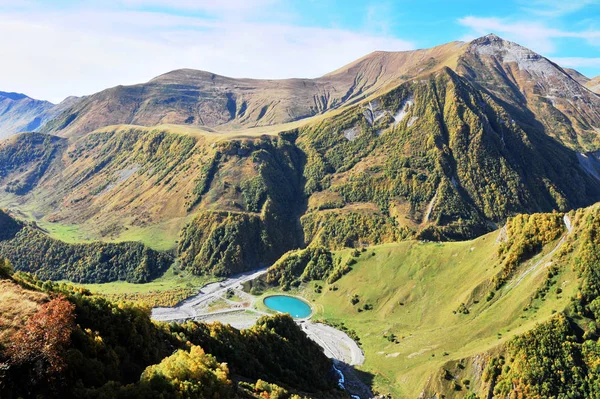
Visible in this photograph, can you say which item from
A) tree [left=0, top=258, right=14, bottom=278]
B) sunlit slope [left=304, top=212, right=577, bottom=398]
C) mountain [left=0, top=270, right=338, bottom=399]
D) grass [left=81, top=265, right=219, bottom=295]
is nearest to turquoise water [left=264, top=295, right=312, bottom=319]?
sunlit slope [left=304, top=212, right=577, bottom=398]

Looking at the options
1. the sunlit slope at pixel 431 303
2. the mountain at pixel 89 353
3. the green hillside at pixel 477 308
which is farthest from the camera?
the sunlit slope at pixel 431 303

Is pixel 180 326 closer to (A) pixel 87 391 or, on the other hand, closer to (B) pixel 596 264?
(A) pixel 87 391

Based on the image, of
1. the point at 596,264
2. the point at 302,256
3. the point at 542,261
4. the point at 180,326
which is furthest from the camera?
the point at 302,256

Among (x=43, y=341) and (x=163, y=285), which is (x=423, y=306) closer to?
(x=43, y=341)

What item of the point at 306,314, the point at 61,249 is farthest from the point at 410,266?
the point at 61,249

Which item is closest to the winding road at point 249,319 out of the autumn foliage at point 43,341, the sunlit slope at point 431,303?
the sunlit slope at point 431,303

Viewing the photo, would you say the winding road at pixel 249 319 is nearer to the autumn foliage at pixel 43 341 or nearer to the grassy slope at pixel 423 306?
the grassy slope at pixel 423 306

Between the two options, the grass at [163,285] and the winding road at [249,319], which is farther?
the grass at [163,285]

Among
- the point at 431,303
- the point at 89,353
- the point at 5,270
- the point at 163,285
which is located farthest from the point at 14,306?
the point at 163,285
